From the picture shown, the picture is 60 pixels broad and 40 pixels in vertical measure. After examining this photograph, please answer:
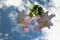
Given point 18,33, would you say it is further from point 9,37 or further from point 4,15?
point 4,15

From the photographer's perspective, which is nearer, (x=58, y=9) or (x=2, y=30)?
(x=2, y=30)

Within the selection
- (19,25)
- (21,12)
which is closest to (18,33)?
(19,25)

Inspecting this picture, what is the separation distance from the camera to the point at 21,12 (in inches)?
61.2

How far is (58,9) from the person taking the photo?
1.62 metres

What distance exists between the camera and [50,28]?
1.56 meters

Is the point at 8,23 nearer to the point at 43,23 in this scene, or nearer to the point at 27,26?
the point at 27,26

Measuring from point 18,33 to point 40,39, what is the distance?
0.67 ft

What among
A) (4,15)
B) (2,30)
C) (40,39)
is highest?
(4,15)

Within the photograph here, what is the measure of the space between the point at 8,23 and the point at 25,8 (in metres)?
0.21

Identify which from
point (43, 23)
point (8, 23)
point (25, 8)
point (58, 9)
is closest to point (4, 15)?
point (8, 23)

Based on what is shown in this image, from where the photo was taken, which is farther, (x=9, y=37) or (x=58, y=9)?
(x=58, y=9)

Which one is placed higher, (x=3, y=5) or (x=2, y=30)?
(x=3, y=5)

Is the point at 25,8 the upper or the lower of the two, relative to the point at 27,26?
upper

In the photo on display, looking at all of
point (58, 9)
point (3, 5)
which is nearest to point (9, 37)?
point (3, 5)
